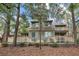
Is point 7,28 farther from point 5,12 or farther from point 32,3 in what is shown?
point 32,3

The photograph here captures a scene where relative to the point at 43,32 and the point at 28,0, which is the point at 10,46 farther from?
the point at 28,0

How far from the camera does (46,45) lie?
2232 millimetres

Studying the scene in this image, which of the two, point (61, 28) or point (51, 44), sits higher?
point (61, 28)

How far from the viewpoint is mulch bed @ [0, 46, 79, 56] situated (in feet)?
7.16

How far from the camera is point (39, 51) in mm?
2215

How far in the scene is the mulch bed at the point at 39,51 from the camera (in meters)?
2.18

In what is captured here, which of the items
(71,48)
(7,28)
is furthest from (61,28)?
(7,28)

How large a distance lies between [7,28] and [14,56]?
417 mm

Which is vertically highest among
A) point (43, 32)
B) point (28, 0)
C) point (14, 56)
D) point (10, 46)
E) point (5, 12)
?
point (28, 0)

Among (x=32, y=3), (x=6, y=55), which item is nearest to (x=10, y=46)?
(x=6, y=55)

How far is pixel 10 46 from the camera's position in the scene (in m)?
2.22

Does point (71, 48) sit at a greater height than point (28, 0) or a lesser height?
lesser

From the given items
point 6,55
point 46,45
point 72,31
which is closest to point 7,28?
point 6,55

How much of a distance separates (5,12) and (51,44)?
824 millimetres
